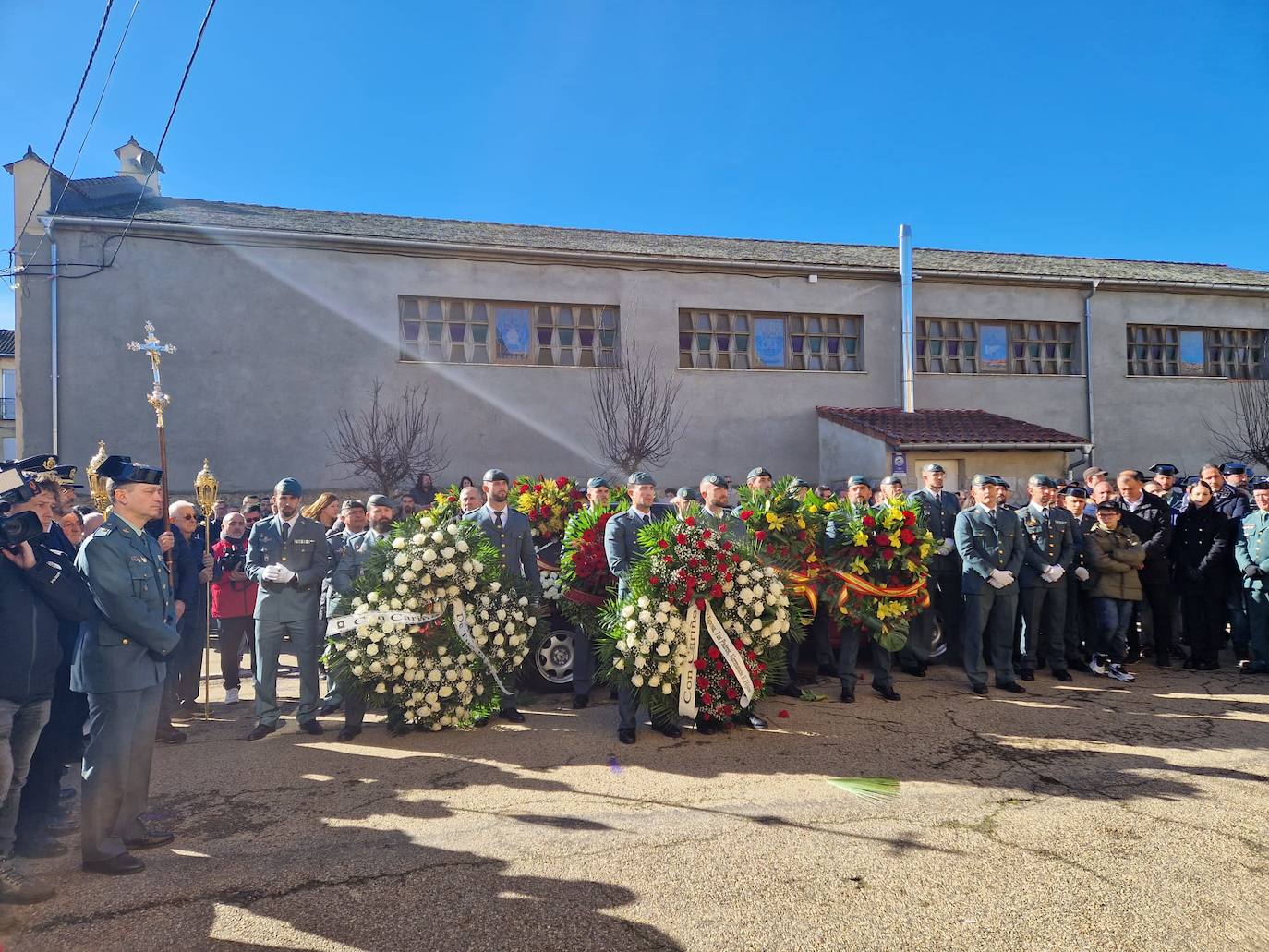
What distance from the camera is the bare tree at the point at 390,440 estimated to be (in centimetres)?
1698

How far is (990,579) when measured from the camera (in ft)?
24.1

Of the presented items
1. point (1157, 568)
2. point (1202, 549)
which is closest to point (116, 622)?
point (1157, 568)

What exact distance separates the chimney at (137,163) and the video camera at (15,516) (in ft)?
69.0

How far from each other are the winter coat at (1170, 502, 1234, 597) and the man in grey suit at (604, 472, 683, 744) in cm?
622

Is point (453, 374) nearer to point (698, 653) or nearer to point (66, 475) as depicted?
point (66, 475)

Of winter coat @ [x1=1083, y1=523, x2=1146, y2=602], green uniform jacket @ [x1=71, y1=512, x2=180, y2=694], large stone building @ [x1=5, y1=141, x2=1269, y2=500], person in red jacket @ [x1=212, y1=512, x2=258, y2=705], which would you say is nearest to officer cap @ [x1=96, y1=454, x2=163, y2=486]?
green uniform jacket @ [x1=71, y1=512, x2=180, y2=694]

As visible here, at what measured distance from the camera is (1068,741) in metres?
5.79

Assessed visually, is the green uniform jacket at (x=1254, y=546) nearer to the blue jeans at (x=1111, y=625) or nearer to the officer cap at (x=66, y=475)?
the blue jeans at (x=1111, y=625)

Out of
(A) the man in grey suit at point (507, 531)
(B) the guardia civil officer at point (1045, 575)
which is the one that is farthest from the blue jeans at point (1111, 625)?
(A) the man in grey suit at point (507, 531)

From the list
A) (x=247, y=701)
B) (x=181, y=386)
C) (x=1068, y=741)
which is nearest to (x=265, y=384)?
(x=181, y=386)

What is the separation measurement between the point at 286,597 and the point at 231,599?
1896mm

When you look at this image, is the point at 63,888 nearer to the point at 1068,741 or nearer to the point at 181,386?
the point at 1068,741

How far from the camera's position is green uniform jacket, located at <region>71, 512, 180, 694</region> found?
4.00m

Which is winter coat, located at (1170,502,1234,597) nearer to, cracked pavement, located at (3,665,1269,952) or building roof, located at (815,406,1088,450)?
cracked pavement, located at (3,665,1269,952)
